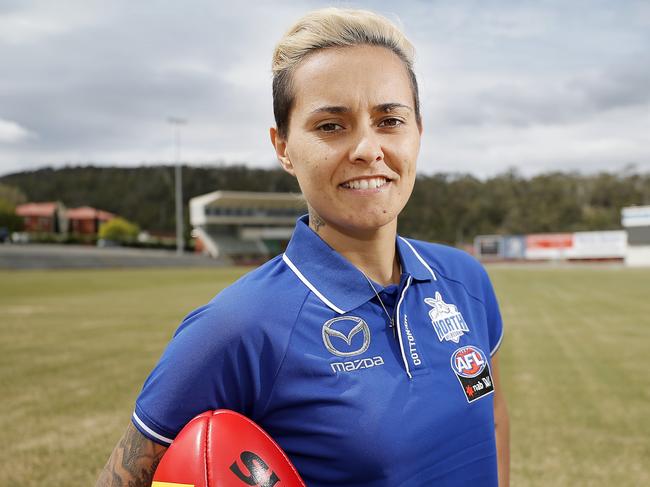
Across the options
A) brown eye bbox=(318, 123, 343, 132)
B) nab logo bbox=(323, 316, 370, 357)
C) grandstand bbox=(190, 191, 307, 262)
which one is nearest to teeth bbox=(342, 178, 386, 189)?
brown eye bbox=(318, 123, 343, 132)

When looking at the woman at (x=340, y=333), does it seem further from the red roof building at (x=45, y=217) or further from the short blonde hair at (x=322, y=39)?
the red roof building at (x=45, y=217)

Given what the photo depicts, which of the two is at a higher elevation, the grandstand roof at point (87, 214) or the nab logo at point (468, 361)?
the nab logo at point (468, 361)

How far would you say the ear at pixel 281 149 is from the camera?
1.46m

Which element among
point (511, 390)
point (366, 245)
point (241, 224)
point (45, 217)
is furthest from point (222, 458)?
point (45, 217)

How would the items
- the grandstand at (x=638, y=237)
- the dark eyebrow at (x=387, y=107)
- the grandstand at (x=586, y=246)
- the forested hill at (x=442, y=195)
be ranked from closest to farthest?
the dark eyebrow at (x=387, y=107)
the grandstand at (x=638, y=237)
the grandstand at (x=586, y=246)
the forested hill at (x=442, y=195)

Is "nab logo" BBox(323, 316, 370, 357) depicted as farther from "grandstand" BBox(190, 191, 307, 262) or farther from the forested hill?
the forested hill

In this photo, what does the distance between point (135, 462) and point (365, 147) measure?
82 cm

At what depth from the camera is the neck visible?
4.80ft

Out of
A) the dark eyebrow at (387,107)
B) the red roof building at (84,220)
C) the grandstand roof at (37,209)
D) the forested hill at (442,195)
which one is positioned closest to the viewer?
the dark eyebrow at (387,107)

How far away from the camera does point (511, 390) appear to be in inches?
254

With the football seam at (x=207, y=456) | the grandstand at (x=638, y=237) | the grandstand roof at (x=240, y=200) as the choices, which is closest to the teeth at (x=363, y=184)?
the football seam at (x=207, y=456)

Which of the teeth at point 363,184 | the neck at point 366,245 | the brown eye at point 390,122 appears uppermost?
the brown eye at point 390,122

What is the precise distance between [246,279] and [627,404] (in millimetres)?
5669

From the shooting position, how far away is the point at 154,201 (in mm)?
103500
